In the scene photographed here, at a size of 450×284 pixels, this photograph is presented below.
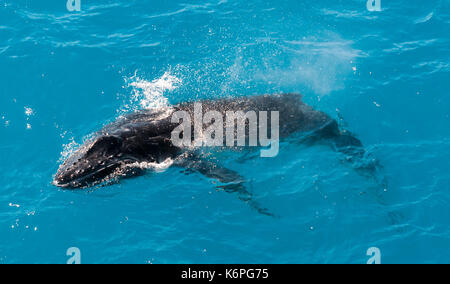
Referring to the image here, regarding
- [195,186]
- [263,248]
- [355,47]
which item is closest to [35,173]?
[195,186]

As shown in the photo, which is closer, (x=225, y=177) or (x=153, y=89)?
(x=225, y=177)

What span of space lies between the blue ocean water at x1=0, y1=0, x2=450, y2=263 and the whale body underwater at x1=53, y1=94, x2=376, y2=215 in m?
0.52

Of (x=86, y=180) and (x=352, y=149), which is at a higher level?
(x=352, y=149)

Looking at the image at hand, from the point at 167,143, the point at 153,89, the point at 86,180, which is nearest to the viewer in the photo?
A: the point at 86,180

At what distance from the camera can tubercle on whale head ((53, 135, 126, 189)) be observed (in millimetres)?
15125

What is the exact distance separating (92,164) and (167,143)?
2892 mm

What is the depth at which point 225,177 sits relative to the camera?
1594cm

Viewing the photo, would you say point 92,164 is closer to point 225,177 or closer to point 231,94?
point 225,177

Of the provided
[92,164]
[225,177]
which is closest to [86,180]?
[92,164]

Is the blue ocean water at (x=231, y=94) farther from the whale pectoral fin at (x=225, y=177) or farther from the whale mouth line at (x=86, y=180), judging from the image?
the whale mouth line at (x=86, y=180)

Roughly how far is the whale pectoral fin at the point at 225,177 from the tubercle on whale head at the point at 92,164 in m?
2.48

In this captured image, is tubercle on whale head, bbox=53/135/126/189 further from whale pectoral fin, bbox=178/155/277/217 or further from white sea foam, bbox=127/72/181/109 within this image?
white sea foam, bbox=127/72/181/109

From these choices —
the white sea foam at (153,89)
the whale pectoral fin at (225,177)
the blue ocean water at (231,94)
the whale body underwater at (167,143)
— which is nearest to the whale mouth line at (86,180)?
the whale body underwater at (167,143)
